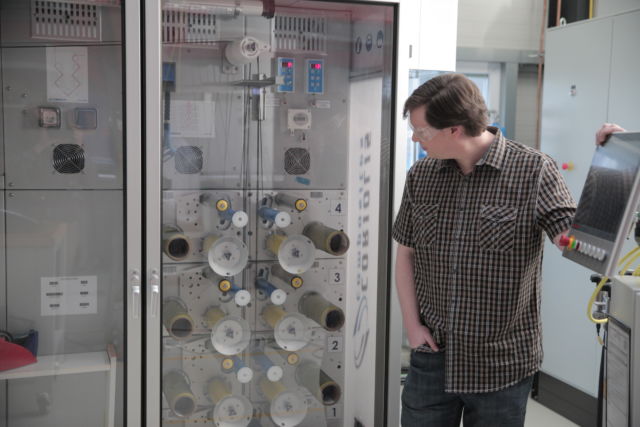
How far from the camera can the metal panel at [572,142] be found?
3.55m

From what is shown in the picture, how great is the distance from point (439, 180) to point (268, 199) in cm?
88

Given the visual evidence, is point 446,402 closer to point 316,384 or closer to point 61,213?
point 316,384

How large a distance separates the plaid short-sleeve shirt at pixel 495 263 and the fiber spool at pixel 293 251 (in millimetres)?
778

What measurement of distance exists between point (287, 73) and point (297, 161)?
356mm

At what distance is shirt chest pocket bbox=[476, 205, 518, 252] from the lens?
1.88 meters

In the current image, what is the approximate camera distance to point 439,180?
6.70 ft

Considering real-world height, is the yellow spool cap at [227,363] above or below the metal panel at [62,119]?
below

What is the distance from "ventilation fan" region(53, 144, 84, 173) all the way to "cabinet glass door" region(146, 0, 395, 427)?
1.05 feet

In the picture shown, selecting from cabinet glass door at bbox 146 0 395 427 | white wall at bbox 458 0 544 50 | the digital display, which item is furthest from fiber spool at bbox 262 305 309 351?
white wall at bbox 458 0 544 50

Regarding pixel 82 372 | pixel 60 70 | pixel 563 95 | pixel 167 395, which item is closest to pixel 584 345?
pixel 563 95

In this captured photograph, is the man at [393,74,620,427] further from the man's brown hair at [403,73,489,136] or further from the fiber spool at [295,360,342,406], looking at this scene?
the fiber spool at [295,360,342,406]

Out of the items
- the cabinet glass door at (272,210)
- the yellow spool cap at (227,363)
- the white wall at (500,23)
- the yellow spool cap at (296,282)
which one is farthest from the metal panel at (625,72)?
the yellow spool cap at (227,363)

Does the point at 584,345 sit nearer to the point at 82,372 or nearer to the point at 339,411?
the point at 339,411

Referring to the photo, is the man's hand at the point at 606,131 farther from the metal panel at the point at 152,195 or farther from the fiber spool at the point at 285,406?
the fiber spool at the point at 285,406
